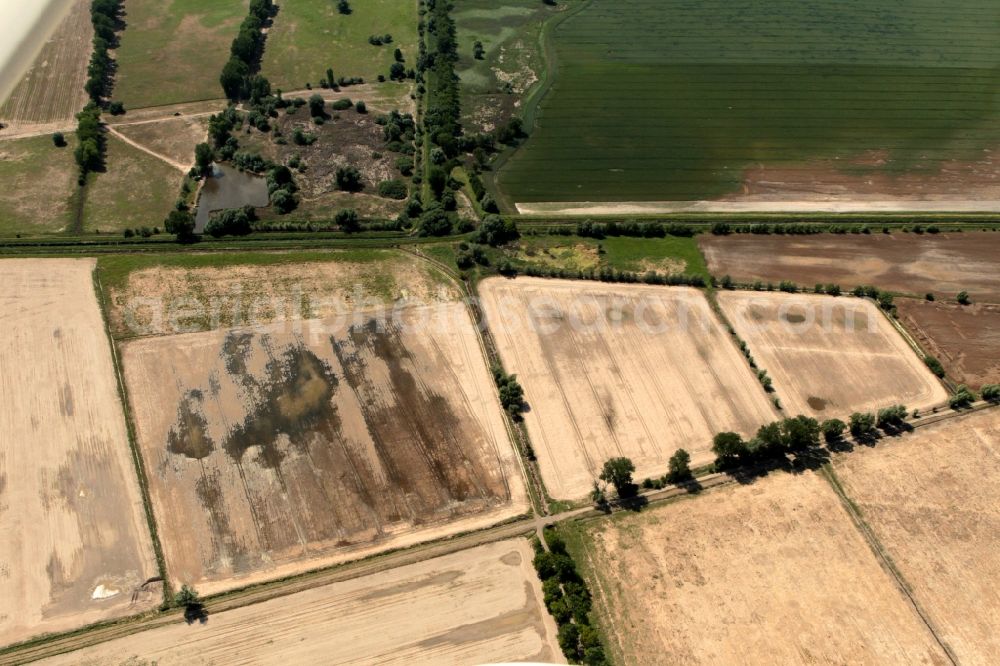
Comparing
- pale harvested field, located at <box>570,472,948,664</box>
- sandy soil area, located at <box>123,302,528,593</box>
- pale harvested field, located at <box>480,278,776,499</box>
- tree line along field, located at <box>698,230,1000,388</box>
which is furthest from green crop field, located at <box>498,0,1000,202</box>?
pale harvested field, located at <box>570,472,948,664</box>

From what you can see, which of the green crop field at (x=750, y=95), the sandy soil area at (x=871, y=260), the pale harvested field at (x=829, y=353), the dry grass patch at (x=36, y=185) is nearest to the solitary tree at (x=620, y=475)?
the pale harvested field at (x=829, y=353)

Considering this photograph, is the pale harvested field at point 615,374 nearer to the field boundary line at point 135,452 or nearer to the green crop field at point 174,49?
the field boundary line at point 135,452

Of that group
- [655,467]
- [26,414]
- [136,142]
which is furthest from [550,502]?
[136,142]

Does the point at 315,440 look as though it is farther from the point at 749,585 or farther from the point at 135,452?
the point at 749,585

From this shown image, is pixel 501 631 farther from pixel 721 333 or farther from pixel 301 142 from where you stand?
pixel 301 142

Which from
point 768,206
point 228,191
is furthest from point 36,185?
point 768,206

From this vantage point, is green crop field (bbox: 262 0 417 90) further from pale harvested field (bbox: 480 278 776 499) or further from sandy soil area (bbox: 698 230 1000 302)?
sandy soil area (bbox: 698 230 1000 302)
